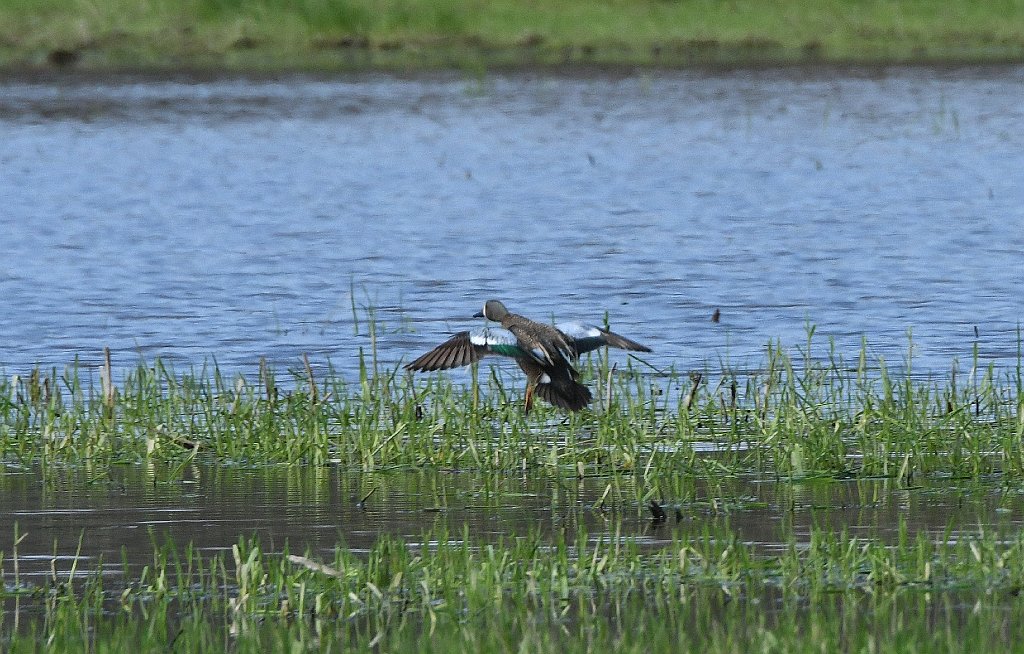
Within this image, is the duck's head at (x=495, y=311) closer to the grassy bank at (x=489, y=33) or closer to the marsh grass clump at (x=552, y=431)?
the marsh grass clump at (x=552, y=431)

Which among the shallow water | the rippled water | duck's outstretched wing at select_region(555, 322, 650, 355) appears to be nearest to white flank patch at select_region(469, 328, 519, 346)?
duck's outstretched wing at select_region(555, 322, 650, 355)

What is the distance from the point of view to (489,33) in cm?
3756

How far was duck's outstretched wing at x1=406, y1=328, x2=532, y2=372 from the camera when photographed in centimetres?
873

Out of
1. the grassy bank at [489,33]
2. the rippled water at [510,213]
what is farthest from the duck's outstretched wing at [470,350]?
the grassy bank at [489,33]

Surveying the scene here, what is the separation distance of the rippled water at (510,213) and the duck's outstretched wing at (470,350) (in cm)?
145

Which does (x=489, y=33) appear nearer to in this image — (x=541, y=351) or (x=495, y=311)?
(x=495, y=311)

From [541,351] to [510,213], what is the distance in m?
11.3

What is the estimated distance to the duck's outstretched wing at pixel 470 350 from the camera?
8.73 meters

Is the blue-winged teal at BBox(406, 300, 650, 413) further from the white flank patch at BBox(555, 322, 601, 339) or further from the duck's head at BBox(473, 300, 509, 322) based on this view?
the duck's head at BBox(473, 300, 509, 322)

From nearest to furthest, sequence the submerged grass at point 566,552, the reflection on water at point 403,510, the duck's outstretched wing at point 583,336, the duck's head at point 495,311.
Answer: the submerged grass at point 566,552
the reflection on water at point 403,510
the duck's outstretched wing at point 583,336
the duck's head at point 495,311

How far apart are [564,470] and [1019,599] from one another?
2626mm

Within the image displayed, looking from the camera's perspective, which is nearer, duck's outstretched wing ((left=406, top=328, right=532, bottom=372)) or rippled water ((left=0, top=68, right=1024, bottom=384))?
duck's outstretched wing ((left=406, top=328, right=532, bottom=372))

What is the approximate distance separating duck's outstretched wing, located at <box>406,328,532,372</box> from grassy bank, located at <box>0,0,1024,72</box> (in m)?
28.0

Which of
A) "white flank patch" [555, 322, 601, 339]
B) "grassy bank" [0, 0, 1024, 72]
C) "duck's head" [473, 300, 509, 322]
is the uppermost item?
"grassy bank" [0, 0, 1024, 72]
